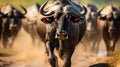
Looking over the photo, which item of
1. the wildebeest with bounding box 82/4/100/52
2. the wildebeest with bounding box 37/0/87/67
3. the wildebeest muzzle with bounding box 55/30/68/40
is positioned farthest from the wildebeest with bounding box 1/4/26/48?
the wildebeest muzzle with bounding box 55/30/68/40

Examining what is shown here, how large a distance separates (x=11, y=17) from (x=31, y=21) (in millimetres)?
900

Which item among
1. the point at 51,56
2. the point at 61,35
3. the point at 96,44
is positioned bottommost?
the point at 96,44

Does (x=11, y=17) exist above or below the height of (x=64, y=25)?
below

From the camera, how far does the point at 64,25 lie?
30.3ft

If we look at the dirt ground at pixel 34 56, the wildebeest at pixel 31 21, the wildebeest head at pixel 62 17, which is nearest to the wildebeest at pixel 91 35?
the dirt ground at pixel 34 56

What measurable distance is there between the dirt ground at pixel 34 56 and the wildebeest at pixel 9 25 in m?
0.38

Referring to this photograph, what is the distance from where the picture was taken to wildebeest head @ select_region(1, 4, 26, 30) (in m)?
17.9

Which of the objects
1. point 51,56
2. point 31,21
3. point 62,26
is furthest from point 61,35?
point 31,21

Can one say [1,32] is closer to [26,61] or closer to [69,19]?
[26,61]

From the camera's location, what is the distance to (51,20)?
32.1 feet

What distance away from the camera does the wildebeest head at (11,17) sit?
17856 mm

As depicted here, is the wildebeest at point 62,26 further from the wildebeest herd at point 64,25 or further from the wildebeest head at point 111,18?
the wildebeest head at point 111,18

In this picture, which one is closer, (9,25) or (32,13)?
(9,25)

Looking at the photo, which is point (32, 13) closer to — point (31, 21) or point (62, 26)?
point (31, 21)
